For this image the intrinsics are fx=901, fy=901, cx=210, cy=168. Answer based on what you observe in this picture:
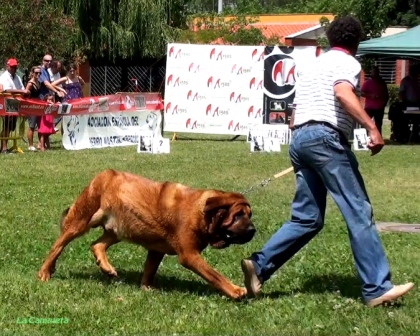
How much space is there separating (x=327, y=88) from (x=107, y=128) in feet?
48.3

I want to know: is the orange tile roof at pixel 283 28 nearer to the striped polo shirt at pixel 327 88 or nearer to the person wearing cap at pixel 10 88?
the person wearing cap at pixel 10 88

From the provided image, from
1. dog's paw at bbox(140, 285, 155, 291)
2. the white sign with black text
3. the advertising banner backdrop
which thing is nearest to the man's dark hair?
dog's paw at bbox(140, 285, 155, 291)

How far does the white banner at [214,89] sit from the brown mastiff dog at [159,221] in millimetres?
15588

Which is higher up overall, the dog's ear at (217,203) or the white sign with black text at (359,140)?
the dog's ear at (217,203)

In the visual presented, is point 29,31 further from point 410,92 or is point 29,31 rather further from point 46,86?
point 410,92

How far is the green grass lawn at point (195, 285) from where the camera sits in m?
5.52

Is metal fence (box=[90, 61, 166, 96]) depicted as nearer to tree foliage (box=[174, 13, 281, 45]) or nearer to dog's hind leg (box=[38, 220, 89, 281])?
tree foliage (box=[174, 13, 281, 45])

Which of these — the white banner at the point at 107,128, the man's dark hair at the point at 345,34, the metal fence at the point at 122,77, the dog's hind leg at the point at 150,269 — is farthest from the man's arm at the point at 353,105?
the metal fence at the point at 122,77

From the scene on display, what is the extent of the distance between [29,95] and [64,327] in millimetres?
14105

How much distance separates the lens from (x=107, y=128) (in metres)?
20.3

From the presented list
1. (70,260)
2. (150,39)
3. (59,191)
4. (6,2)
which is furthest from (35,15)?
(70,260)

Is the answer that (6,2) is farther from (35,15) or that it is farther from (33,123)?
(33,123)

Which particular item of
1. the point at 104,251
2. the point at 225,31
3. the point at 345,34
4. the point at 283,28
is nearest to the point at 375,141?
the point at 345,34

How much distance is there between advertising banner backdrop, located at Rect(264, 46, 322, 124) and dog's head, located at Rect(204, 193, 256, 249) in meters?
16.3
